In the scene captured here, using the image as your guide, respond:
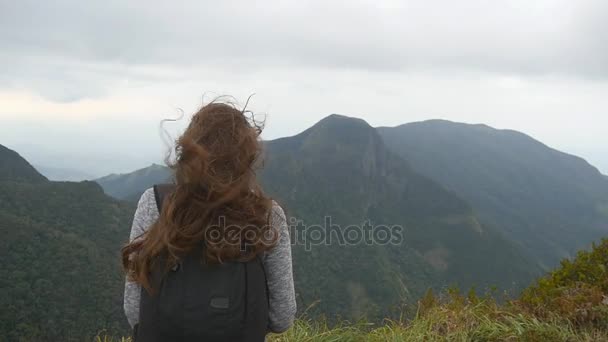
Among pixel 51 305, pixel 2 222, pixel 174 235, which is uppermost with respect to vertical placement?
pixel 174 235

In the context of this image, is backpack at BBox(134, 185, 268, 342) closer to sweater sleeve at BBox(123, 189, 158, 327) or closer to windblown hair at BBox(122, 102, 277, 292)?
windblown hair at BBox(122, 102, 277, 292)

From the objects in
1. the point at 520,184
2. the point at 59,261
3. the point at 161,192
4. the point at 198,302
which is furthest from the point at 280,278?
the point at 520,184

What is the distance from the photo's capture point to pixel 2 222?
123 feet

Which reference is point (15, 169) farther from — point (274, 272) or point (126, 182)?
point (126, 182)

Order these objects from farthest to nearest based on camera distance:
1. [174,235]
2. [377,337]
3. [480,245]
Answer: [480,245], [377,337], [174,235]

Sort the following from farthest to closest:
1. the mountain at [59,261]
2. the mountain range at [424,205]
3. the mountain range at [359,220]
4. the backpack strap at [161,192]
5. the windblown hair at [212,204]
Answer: the mountain range at [424,205]
the mountain range at [359,220]
the mountain at [59,261]
the backpack strap at [161,192]
the windblown hair at [212,204]

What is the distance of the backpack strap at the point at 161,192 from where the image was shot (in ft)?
6.17

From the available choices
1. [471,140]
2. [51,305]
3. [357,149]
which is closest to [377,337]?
[51,305]

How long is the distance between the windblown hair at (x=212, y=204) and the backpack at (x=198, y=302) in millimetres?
38

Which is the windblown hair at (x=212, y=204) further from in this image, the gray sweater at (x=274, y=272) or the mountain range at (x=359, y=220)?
the mountain range at (x=359, y=220)

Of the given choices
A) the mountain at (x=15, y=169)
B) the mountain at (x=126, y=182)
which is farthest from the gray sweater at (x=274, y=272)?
the mountain at (x=126, y=182)

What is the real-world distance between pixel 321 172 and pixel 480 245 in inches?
1264

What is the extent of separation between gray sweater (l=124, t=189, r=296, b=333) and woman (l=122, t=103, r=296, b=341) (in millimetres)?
37

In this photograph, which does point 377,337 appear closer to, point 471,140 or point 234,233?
point 234,233
